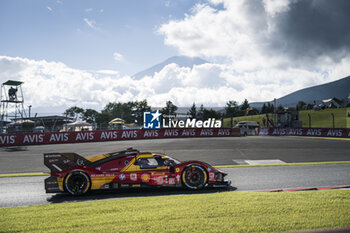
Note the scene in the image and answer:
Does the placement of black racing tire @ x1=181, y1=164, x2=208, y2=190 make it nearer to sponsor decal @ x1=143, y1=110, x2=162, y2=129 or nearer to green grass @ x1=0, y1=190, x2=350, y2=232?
green grass @ x1=0, y1=190, x2=350, y2=232

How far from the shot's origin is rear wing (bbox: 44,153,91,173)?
6.75 metres

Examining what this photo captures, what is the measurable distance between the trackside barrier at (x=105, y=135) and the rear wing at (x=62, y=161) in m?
20.3

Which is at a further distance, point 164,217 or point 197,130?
point 197,130

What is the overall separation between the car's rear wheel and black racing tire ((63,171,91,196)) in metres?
2.46

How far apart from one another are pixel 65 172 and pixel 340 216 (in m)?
5.92

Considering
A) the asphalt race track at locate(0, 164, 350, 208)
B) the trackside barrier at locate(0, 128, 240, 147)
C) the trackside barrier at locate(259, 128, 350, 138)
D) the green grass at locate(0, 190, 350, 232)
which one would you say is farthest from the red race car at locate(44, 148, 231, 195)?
the trackside barrier at locate(259, 128, 350, 138)

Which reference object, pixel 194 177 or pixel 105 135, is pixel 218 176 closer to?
pixel 194 177

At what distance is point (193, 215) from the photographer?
430cm

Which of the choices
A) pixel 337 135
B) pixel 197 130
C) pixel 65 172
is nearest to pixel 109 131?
pixel 197 130

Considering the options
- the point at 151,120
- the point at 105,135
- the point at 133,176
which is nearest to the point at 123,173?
the point at 133,176

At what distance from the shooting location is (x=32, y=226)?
4039 millimetres

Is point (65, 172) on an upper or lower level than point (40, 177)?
upper

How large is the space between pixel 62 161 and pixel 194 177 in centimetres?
346

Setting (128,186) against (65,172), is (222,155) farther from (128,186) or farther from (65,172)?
(65,172)
